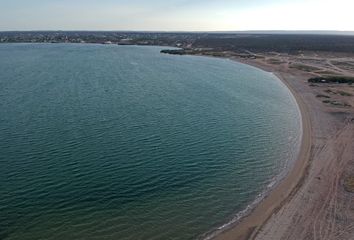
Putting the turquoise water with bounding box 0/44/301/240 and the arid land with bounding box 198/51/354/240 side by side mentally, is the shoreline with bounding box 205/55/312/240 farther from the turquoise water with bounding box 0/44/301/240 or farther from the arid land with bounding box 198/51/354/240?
the turquoise water with bounding box 0/44/301/240

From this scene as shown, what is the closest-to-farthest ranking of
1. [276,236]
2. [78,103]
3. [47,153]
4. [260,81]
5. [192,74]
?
1. [276,236]
2. [47,153]
3. [78,103]
4. [260,81]
5. [192,74]

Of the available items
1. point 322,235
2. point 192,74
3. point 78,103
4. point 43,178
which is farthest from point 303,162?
point 192,74

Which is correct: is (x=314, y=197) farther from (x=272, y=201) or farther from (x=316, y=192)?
(x=272, y=201)

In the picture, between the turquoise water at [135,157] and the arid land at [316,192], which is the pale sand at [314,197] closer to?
the arid land at [316,192]

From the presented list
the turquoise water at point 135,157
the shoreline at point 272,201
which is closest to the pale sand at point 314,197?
the shoreline at point 272,201

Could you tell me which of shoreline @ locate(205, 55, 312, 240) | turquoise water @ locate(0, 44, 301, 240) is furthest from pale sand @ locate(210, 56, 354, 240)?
turquoise water @ locate(0, 44, 301, 240)

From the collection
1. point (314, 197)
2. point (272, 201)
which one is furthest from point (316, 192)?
point (272, 201)

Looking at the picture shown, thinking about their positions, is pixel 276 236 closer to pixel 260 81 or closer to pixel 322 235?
pixel 322 235
